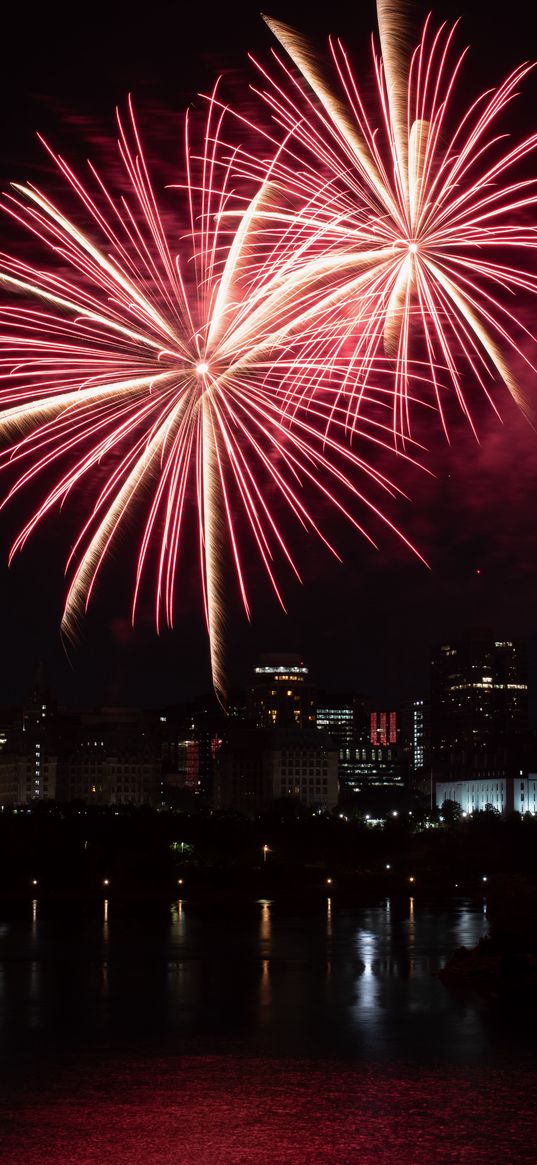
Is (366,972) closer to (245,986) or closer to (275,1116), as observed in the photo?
(245,986)

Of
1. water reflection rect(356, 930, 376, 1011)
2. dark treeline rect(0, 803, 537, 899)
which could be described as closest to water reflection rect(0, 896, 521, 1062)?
water reflection rect(356, 930, 376, 1011)

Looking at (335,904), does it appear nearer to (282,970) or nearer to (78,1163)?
(282,970)

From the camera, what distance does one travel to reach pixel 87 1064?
26078 mm

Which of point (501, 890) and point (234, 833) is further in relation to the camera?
point (234, 833)

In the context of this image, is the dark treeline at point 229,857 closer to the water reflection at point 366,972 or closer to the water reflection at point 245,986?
the water reflection at point 366,972

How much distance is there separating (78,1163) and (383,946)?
32.8 m

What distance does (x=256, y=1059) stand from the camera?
2647 centimetres

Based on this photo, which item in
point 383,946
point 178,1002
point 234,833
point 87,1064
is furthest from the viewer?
point 234,833

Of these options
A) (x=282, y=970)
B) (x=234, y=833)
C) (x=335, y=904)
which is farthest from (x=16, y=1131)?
(x=234, y=833)

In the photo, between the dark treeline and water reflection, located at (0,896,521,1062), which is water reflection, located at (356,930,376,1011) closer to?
water reflection, located at (0,896,521,1062)

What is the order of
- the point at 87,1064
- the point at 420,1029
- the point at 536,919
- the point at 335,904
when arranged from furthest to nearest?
the point at 335,904 → the point at 536,919 → the point at 420,1029 → the point at 87,1064

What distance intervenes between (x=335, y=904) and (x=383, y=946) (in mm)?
26556

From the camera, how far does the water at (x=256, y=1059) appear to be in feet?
65.2

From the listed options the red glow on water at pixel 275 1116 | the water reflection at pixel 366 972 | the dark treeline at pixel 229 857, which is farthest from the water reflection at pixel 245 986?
the dark treeline at pixel 229 857
